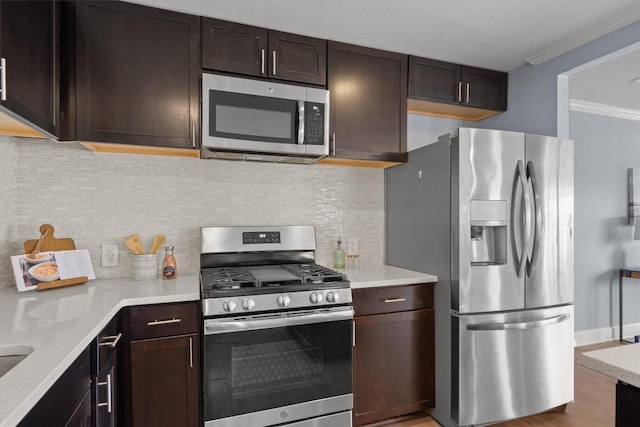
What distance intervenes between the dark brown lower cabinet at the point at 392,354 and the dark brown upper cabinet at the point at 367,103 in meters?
0.93

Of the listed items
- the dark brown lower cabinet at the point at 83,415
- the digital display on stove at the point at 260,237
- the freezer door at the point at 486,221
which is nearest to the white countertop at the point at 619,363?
the freezer door at the point at 486,221

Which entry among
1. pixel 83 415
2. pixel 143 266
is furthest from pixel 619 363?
pixel 143 266

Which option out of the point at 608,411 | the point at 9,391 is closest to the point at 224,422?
the point at 9,391

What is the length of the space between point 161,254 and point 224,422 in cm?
105

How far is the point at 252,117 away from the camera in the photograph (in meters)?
2.17

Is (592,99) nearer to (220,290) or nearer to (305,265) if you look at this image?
(305,265)

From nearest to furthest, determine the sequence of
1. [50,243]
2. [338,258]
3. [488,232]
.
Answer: [50,243] < [488,232] < [338,258]

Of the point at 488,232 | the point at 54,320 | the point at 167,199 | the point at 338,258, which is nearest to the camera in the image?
the point at 54,320

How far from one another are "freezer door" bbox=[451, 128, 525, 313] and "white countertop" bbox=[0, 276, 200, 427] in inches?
56.9

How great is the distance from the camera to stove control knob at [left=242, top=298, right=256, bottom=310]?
183cm

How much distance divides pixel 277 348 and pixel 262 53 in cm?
167

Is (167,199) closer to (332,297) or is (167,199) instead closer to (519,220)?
(332,297)

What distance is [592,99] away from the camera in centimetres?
374

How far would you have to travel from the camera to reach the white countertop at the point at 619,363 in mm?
898
